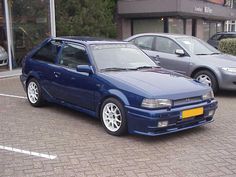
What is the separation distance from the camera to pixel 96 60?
6.14 m

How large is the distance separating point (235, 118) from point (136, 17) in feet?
49.8

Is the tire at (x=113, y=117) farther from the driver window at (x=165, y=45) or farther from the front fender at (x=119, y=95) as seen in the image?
the driver window at (x=165, y=45)

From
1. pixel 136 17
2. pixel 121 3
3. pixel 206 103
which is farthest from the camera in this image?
pixel 136 17

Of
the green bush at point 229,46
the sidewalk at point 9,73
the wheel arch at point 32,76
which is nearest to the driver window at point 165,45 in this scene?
the wheel arch at point 32,76

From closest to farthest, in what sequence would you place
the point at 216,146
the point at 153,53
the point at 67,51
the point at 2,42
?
1. the point at 216,146
2. the point at 67,51
3. the point at 153,53
4. the point at 2,42

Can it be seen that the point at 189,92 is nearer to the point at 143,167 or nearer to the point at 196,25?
the point at 143,167

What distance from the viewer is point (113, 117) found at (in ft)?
18.5

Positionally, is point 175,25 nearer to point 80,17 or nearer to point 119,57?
point 80,17

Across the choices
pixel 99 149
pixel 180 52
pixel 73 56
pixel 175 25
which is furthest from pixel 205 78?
pixel 175 25

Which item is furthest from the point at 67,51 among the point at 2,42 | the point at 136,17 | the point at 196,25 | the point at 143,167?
the point at 196,25

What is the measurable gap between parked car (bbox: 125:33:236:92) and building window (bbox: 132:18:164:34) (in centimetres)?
1110

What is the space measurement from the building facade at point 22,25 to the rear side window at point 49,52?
5352 mm

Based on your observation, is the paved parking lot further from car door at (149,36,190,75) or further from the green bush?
the green bush

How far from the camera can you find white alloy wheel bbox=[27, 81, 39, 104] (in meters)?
7.36
